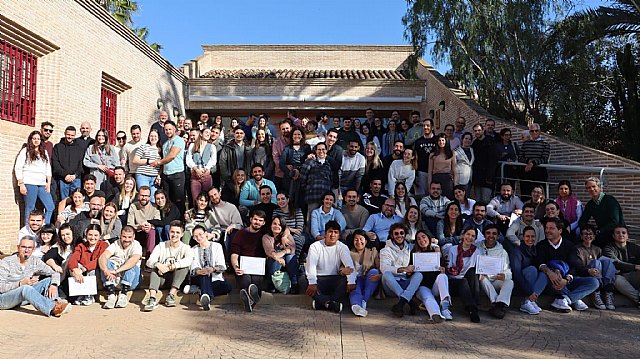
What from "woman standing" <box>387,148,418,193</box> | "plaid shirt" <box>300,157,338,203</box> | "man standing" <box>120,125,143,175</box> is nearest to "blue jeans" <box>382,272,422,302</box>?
"plaid shirt" <box>300,157,338,203</box>

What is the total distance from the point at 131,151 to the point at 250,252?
132 inches

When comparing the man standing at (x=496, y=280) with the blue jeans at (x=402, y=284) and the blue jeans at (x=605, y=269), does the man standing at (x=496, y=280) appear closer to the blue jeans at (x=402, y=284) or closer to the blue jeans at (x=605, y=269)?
the blue jeans at (x=402, y=284)

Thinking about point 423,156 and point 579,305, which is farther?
point 423,156

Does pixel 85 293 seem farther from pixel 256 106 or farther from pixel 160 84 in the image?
pixel 256 106

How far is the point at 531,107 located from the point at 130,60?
10662mm

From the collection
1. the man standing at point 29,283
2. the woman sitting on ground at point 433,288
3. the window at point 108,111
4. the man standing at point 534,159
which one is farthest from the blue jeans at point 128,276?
the man standing at point 534,159

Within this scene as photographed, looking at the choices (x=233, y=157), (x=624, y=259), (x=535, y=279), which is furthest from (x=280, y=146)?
(x=624, y=259)

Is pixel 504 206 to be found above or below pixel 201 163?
below

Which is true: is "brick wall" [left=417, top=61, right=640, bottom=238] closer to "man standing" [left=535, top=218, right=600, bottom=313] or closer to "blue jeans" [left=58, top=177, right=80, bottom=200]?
"man standing" [left=535, top=218, right=600, bottom=313]

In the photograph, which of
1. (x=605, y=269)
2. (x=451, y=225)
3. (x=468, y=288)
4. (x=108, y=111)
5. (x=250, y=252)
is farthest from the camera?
(x=108, y=111)

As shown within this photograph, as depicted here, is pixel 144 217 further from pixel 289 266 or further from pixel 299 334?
pixel 299 334

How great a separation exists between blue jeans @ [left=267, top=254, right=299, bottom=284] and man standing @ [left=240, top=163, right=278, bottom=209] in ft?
4.86

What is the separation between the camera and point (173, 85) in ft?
56.5

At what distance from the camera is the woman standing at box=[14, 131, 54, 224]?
317 inches
